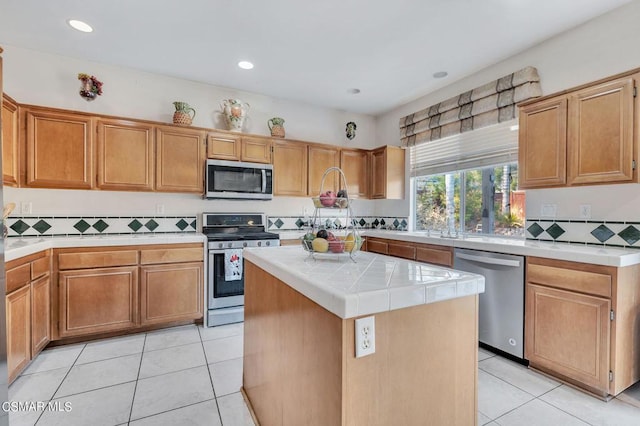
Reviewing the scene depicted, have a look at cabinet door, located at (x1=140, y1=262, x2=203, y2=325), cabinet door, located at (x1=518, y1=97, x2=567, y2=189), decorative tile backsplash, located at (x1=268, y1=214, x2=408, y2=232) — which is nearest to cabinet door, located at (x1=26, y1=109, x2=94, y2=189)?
cabinet door, located at (x1=140, y1=262, x2=203, y2=325)

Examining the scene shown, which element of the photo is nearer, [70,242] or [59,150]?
[70,242]

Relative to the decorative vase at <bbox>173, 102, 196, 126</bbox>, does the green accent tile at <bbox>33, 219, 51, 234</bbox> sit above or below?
below

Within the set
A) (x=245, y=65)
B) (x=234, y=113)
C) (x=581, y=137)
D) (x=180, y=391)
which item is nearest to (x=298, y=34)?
(x=245, y=65)

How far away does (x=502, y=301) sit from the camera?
2516 millimetres

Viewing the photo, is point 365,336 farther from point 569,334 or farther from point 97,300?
point 97,300

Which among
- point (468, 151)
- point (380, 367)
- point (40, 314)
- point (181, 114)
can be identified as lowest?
point (40, 314)

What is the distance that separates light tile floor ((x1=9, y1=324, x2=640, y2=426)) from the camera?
5.90 feet

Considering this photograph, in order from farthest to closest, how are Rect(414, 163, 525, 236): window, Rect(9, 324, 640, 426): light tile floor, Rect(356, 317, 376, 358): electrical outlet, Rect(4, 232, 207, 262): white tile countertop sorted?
1. Rect(414, 163, 525, 236): window
2. Rect(4, 232, 207, 262): white tile countertop
3. Rect(9, 324, 640, 426): light tile floor
4. Rect(356, 317, 376, 358): electrical outlet

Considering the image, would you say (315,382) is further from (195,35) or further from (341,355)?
(195,35)

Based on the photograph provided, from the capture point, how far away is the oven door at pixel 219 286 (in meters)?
3.23

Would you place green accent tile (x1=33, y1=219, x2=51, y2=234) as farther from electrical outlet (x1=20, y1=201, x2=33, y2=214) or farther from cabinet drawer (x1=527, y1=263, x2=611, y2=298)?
cabinet drawer (x1=527, y1=263, x2=611, y2=298)

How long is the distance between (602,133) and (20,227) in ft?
16.2

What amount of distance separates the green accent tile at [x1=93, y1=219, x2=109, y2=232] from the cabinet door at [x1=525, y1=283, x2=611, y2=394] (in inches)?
157

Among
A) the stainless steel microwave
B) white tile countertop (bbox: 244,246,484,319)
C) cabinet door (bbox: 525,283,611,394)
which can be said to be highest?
the stainless steel microwave
